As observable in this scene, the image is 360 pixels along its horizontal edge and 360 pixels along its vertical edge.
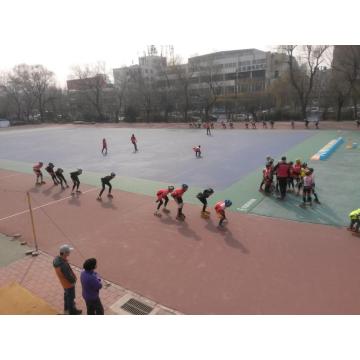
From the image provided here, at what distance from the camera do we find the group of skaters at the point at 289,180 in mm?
10508

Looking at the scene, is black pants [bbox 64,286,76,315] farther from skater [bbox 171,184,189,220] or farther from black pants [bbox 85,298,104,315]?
skater [bbox 171,184,189,220]

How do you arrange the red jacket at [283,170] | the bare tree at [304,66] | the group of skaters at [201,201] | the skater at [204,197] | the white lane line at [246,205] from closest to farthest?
the group of skaters at [201,201]
the skater at [204,197]
the white lane line at [246,205]
the red jacket at [283,170]
the bare tree at [304,66]

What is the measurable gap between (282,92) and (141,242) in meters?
47.5

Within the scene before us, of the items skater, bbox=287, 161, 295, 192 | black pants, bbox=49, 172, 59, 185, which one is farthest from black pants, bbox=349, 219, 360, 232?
black pants, bbox=49, 172, 59, 185

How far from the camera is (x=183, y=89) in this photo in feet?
181

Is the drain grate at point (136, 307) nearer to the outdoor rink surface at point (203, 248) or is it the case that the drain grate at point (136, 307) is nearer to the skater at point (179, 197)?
the outdoor rink surface at point (203, 248)

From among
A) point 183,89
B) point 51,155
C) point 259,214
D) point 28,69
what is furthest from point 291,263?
point 28,69

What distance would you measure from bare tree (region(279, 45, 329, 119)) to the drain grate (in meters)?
36.9

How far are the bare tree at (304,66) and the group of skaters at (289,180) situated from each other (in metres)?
28.7

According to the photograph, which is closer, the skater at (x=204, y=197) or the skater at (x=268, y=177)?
the skater at (x=204, y=197)

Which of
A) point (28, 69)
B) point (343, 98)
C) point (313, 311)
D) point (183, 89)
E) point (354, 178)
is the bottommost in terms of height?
point (313, 311)

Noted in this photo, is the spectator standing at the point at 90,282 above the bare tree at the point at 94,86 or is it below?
below

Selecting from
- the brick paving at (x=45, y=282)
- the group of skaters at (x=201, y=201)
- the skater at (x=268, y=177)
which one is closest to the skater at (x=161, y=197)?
the group of skaters at (x=201, y=201)

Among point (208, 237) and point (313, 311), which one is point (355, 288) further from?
point (208, 237)
